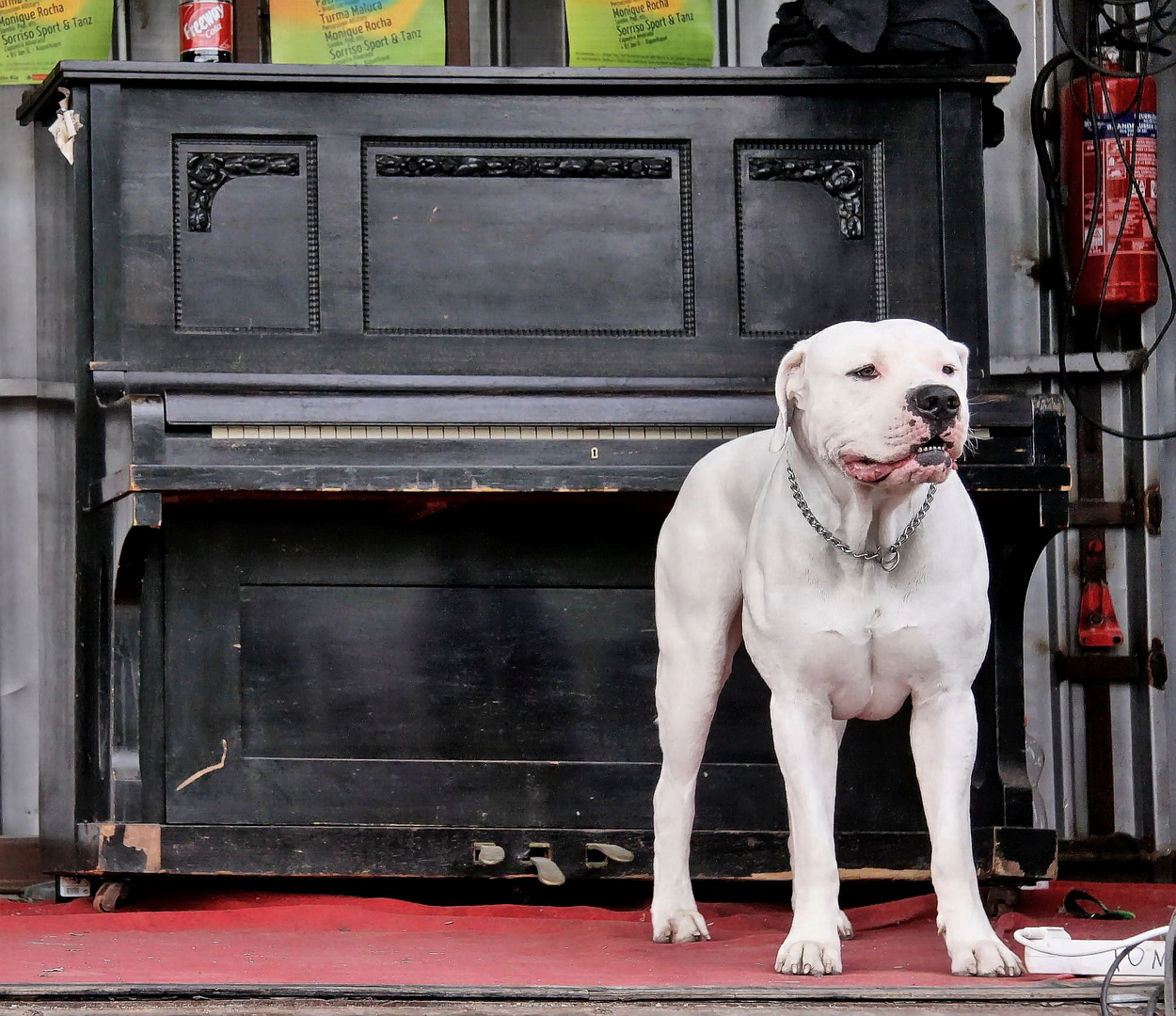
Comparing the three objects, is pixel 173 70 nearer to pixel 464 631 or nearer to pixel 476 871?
pixel 464 631

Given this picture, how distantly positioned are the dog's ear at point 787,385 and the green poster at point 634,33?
89.3 inches

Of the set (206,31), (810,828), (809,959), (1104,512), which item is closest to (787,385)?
(810,828)

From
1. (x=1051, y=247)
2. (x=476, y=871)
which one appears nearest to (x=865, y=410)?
(x=476, y=871)

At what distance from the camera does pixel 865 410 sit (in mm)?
2609

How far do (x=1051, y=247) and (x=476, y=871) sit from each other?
8.46 ft

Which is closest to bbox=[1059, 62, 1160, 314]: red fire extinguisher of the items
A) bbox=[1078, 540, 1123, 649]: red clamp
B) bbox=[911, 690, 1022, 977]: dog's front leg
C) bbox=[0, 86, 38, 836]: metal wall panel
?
bbox=[1078, 540, 1123, 649]: red clamp

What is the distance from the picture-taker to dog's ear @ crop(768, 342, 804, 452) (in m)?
2.78

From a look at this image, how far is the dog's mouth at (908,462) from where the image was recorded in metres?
2.56

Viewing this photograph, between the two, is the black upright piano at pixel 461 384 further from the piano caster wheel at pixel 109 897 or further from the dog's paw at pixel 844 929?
the dog's paw at pixel 844 929

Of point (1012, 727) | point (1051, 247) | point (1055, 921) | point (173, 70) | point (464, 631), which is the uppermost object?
point (173, 70)

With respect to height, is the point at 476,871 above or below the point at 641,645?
below

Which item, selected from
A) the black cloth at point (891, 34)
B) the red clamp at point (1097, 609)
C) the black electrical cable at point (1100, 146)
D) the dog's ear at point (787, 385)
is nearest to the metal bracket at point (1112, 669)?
the red clamp at point (1097, 609)

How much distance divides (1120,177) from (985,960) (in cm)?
287

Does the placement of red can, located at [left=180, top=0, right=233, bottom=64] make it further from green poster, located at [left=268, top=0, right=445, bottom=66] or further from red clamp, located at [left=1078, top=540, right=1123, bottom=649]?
red clamp, located at [left=1078, top=540, right=1123, bottom=649]
